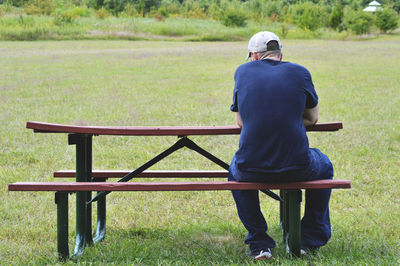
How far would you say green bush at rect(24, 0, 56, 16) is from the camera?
1793 inches

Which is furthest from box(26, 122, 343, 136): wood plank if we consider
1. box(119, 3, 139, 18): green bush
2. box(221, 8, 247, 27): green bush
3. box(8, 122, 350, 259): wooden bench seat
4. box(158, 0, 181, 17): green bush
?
box(158, 0, 181, 17): green bush

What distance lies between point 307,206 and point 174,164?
3153 mm

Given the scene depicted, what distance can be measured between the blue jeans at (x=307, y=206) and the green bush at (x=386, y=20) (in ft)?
195

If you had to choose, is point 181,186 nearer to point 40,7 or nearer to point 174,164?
point 174,164

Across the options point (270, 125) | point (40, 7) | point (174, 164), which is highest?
point (270, 125)

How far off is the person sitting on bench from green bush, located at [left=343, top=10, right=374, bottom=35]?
54.5 metres

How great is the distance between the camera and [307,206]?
3633 mm

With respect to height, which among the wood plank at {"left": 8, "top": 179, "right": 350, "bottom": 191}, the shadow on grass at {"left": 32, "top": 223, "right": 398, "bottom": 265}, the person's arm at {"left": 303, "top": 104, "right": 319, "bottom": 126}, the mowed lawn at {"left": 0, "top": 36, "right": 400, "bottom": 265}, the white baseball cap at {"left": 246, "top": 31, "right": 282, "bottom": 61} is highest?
the white baseball cap at {"left": 246, "top": 31, "right": 282, "bottom": 61}

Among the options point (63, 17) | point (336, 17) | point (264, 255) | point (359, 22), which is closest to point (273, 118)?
point (264, 255)

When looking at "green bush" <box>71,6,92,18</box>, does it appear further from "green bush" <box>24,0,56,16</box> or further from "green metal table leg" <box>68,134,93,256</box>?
"green metal table leg" <box>68,134,93,256</box>

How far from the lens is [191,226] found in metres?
4.36

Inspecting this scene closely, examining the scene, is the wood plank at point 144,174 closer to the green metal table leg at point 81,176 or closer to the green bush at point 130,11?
the green metal table leg at point 81,176

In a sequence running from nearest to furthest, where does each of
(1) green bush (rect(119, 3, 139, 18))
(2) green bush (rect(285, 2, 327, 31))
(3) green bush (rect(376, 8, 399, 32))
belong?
(1) green bush (rect(119, 3, 139, 18)) < (2) green bush (rect(285, 2, 327, 31)) < (3) green bush (rect(376, 8, 399, 32))

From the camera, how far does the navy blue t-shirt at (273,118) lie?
10.5 ft
